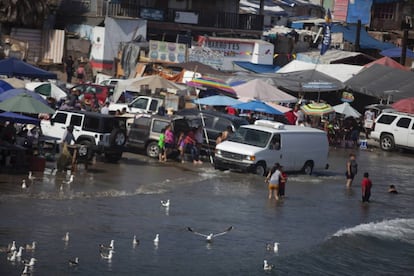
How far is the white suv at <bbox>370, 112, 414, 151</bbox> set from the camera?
131 feet

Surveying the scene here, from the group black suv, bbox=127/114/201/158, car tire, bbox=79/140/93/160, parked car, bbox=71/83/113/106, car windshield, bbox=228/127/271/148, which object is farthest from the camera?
parked car, bbox=71/83/113/106

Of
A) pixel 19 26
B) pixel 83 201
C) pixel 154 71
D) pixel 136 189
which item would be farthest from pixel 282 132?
pixel 19 26

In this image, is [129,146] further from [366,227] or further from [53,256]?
[53,256]

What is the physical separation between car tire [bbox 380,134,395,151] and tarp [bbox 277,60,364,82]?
8.92 m

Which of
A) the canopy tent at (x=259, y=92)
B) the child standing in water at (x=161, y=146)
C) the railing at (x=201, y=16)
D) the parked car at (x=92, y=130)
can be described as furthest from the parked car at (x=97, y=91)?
the railing at (x=201, y=16)

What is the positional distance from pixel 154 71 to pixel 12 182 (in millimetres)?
24049

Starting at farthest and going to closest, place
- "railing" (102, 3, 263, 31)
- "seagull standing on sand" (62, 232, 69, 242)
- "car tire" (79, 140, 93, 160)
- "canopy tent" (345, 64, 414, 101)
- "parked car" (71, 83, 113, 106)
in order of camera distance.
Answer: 1. "railing" (102, 3, 263, 31)
2. "canopy tent" (345, 64, 414, 101)
3. "parked car" (71, 83, 113, 106)
4. "car tire" (79, 140, 93, 160)
5. "seagull standing on sand" (62, 232, 69, 242)

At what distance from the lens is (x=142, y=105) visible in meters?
35.8

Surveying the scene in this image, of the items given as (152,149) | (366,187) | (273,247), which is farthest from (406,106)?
(273,247)

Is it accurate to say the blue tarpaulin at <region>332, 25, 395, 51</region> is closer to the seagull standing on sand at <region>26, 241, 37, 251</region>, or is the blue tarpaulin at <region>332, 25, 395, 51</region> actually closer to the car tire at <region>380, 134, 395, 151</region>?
the car tire at <region>380, 134, 395, 151</region>

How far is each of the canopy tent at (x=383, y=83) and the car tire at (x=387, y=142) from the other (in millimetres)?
5764

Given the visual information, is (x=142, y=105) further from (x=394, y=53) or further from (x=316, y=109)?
(x=394, y=53)

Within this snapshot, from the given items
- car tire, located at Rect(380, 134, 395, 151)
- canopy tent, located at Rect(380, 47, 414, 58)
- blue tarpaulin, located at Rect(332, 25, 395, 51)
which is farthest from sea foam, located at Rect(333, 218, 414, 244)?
blue tarpaulin, located at Rect(332, 25, 395, 51)

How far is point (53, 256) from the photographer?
1755 centimetres
